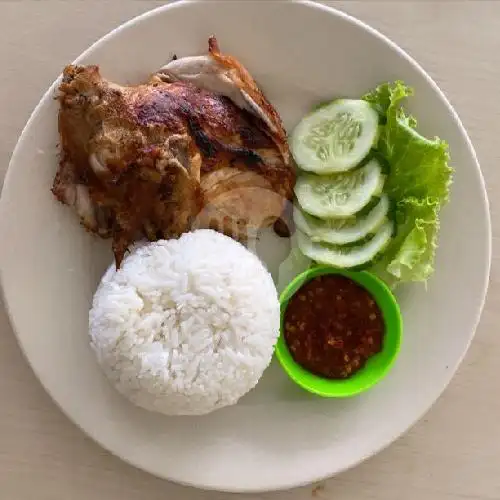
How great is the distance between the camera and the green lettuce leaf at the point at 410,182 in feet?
7.04

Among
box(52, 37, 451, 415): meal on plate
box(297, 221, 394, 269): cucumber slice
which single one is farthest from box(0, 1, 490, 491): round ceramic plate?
box(297, 221, 394, 269): cucumber slice

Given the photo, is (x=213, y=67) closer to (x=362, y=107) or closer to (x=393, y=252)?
(x=362, y=107)

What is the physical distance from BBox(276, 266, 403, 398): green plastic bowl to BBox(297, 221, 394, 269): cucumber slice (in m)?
0.04

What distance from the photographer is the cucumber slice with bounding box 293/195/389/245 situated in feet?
7.13

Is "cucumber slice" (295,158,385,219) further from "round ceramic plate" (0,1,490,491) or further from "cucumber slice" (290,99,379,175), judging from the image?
"round ceramic plate" (0,1,490,491)

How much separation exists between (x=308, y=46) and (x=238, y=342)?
0.92 metres

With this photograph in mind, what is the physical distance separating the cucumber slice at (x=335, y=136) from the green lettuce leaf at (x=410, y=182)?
54 mm

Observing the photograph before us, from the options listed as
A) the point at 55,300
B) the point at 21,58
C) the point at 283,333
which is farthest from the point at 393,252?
the point at 21,58

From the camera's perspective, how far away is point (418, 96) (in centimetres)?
224

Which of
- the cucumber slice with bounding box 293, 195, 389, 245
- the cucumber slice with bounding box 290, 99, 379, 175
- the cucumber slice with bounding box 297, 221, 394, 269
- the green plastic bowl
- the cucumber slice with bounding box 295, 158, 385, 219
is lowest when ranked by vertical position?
the green plastic bowl

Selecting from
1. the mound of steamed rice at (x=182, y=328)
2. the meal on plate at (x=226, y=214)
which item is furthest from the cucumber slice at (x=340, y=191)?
the mound of steamed rice at (x=182, y=328)

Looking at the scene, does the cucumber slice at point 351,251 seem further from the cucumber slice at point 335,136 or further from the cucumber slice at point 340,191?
the cucumber slice at point 335,136

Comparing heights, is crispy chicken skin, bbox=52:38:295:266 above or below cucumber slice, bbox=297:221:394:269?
above

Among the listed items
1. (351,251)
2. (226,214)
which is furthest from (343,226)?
(226,214)
